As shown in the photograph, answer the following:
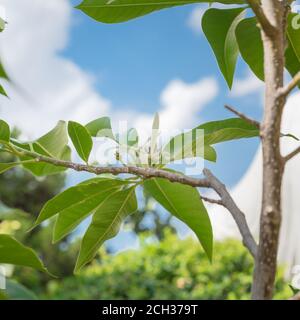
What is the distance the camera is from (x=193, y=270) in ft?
15.8

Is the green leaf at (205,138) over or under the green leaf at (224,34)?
under

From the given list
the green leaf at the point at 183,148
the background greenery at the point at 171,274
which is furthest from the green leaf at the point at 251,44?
the background greenery at the point at 171,274

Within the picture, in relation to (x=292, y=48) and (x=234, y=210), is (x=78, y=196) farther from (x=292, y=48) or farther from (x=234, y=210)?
(x=292, y=48)

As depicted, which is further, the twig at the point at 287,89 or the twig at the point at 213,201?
the twig at the point at 213,201

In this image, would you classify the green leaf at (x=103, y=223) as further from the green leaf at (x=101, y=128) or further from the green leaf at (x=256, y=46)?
the green leaf at (x=256, y=46)

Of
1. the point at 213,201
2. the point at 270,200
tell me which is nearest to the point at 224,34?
the point at 213,201

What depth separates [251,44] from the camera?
802 millimetres

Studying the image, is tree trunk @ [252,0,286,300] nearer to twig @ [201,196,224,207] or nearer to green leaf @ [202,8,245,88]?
twig @ [201,196,224,207]

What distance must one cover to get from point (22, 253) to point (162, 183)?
0.75ft

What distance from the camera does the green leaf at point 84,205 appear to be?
756mm

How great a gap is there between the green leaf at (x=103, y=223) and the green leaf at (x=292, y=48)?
0.28 metres

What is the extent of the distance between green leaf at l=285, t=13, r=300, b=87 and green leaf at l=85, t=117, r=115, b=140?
0.88ft

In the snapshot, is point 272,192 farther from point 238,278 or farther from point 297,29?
point 238,278
